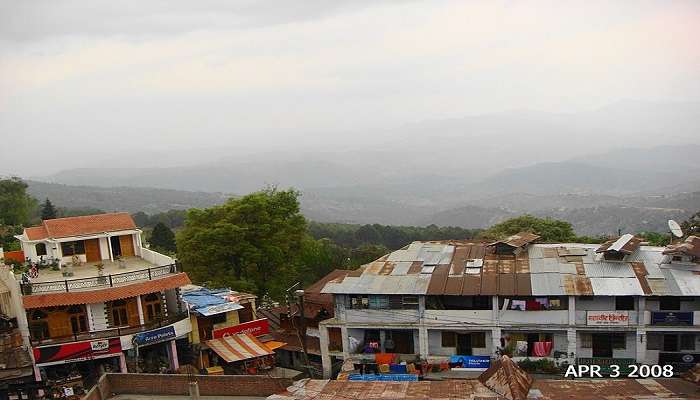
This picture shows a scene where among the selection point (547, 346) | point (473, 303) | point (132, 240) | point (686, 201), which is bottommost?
point (686, 201)

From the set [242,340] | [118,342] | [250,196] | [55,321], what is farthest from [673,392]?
[250,196]

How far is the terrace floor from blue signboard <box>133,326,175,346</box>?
Result: 3921 mm

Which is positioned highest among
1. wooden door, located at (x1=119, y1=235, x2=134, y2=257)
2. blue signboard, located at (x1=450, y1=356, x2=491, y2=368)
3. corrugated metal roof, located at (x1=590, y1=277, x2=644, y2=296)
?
wooden door, located at (x1=119, y1=235, x2=134, y2=257)

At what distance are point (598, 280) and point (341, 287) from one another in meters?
12.7

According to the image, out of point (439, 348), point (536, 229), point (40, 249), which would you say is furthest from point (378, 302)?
point (536, 229)

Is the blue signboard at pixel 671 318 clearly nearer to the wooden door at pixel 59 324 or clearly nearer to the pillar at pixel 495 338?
the pillar at pixel 495 338

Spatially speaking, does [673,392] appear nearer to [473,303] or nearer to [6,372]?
[473,303]

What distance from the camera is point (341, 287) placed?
30.9m

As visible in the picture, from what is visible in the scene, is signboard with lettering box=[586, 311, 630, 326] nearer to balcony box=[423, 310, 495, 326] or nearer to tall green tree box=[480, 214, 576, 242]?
balcony box=[423, 310, 495, 326]

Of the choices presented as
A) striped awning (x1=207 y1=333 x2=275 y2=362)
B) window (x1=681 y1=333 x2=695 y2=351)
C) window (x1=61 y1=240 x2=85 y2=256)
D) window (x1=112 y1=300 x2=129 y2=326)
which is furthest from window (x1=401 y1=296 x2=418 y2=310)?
window (x1=61 y1=240 x2=85 y2=256)

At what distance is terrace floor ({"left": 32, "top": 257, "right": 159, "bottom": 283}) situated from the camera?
29.1 m

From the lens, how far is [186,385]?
2355 centimetres

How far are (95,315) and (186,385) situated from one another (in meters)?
7.42

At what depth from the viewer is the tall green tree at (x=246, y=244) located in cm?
4109
